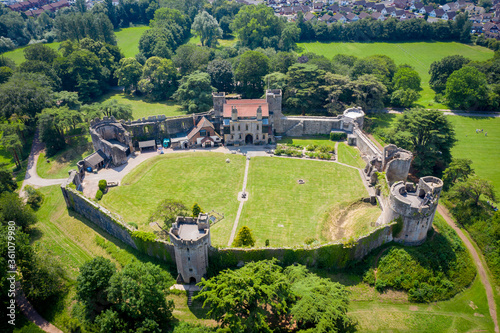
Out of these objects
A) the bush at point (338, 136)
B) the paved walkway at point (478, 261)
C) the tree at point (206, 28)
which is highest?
the tree at point (206, 28)

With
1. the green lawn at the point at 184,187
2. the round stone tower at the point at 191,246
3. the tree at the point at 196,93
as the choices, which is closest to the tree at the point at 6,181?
the green lawn at the point at 184,187

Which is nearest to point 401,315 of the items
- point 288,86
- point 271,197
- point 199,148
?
point 271,197

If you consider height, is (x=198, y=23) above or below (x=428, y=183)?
above

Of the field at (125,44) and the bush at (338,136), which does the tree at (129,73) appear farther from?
the bush at (338,136)

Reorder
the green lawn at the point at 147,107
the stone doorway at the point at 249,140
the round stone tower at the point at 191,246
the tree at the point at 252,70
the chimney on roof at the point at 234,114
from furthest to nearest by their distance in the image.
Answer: the tree at the point at 252,70, the green lawn at the point at 147,107, the stone doorway at the point at 249,140, the chimney on roof at the point at 234,114, the round stone tower at the point at 191,246

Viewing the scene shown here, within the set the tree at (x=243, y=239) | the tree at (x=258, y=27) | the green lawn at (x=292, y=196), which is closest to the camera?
the tree at (x=243, y=239)

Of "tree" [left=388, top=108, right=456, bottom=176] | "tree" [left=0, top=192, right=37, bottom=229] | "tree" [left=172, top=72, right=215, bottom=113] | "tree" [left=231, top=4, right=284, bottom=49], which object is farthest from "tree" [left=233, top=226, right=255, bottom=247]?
"tree" [left=231, top=4, right=284, bottom=49]

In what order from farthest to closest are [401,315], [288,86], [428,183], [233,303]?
[288,86], [428,183], [401,315], [233,303]

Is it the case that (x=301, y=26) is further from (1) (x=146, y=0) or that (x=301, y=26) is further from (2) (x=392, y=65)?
(1) (x=146, y=0)
